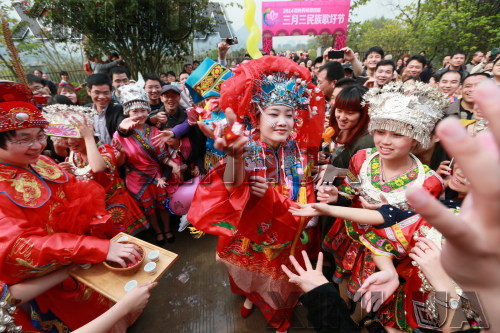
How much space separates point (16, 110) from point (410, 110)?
251 centimetres

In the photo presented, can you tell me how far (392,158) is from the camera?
5.45 ft

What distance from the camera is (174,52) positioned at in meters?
10.7

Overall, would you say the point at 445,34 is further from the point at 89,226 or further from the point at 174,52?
the point at 89,226

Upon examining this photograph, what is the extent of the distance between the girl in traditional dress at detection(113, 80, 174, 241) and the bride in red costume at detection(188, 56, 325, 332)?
1443mm

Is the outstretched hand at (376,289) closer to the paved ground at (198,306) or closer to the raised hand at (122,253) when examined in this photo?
the paved ground at (198,306)

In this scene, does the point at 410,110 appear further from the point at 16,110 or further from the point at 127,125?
the point at 127,125

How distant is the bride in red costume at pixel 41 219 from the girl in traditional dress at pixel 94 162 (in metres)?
0.38

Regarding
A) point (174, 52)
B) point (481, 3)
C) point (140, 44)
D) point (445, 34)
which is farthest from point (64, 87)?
point (481, 3)

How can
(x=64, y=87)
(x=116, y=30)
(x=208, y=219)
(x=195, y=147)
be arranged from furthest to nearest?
1. (x=116, y=30)
2. (x=64, y=87)
3. (x=195, y=147)
4. (x=208, y=219)

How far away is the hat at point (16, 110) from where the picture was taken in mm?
1359

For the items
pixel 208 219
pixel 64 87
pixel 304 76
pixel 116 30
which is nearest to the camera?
pixel 208 219

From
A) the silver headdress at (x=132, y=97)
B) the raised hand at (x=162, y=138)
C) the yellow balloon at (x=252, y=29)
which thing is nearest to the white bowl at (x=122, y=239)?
the raised hand at (x=162, y=138)

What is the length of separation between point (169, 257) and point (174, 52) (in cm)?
1125

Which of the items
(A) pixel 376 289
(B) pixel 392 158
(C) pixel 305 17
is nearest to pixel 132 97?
(B) pixel 392 158
